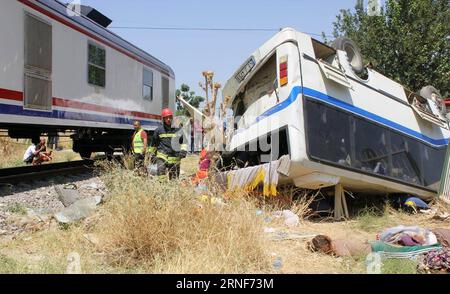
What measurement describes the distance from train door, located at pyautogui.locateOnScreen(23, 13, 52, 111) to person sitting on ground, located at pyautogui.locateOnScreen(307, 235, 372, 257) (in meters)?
4.88

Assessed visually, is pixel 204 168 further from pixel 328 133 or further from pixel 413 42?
pixel 413 42

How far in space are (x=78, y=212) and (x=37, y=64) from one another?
125 inches

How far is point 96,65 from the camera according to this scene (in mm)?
9367

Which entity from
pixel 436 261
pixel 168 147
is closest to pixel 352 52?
pixel 168 147

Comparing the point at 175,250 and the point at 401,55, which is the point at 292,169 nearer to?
the point at 175,250

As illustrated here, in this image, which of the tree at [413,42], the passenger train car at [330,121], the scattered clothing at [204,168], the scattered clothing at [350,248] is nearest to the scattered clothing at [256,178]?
the passenger train car at [330,121]

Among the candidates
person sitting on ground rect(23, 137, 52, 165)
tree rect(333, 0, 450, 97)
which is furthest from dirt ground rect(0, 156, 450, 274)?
tree rect(333, 0, 450, 97)

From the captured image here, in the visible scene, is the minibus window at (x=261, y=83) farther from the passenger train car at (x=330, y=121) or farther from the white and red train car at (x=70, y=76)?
the white and red train car at (x=70, y=76)

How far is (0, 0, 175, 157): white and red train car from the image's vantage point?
6699 mm

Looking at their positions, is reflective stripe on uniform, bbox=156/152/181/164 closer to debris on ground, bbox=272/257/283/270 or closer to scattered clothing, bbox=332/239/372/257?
scattered clothing, bbox=332/239/372/257

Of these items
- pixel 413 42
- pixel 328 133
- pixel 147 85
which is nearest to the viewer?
pixel 328 133

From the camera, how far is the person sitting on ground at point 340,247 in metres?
4.40
